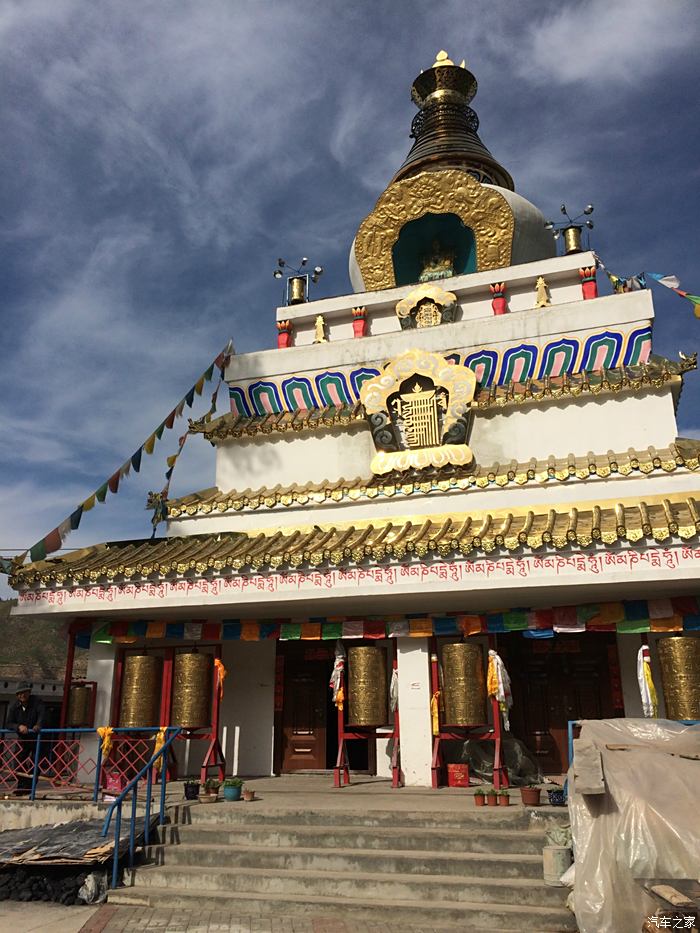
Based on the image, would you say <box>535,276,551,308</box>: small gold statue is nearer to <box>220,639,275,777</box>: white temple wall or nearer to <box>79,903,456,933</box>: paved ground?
<box>220,639,275,777</box>: white temple wall

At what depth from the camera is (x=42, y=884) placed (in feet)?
28.0

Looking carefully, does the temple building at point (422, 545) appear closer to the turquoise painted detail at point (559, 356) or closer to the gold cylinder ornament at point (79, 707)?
the turquoise painted detail at point (559, 356)

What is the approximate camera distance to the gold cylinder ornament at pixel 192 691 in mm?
13203

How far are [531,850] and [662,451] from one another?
8.69 m

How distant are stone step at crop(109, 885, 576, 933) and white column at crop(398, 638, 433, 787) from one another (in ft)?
15.7

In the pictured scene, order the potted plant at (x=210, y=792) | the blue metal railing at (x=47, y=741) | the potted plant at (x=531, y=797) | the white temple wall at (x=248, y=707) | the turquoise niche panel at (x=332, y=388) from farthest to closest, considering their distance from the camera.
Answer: the turquoise niche panel at (x=332, y=388) → the white temple wall at (x=248, y=707) → the blue metal railing at (x=47, y=741) → the potted plant at (x=210, y=792) → the potted plant at (x=531, y=797)

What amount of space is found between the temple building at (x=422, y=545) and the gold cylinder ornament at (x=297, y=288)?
4.97 ft

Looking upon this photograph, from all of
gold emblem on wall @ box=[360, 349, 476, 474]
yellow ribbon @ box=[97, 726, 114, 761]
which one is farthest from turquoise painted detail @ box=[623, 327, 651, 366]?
yellow ribbon @ box=[97, 726, 114, 761]

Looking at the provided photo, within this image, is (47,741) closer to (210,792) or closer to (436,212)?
(210,792)

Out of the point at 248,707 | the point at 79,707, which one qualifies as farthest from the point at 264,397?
the point at 79,707

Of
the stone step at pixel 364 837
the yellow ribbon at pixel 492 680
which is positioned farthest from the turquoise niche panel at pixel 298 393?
the stone step at pixel 364 837

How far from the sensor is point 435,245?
20.9 meters

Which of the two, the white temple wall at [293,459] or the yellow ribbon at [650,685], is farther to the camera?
the white temple wall at [293,459]

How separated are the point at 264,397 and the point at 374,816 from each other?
36.4 feet
